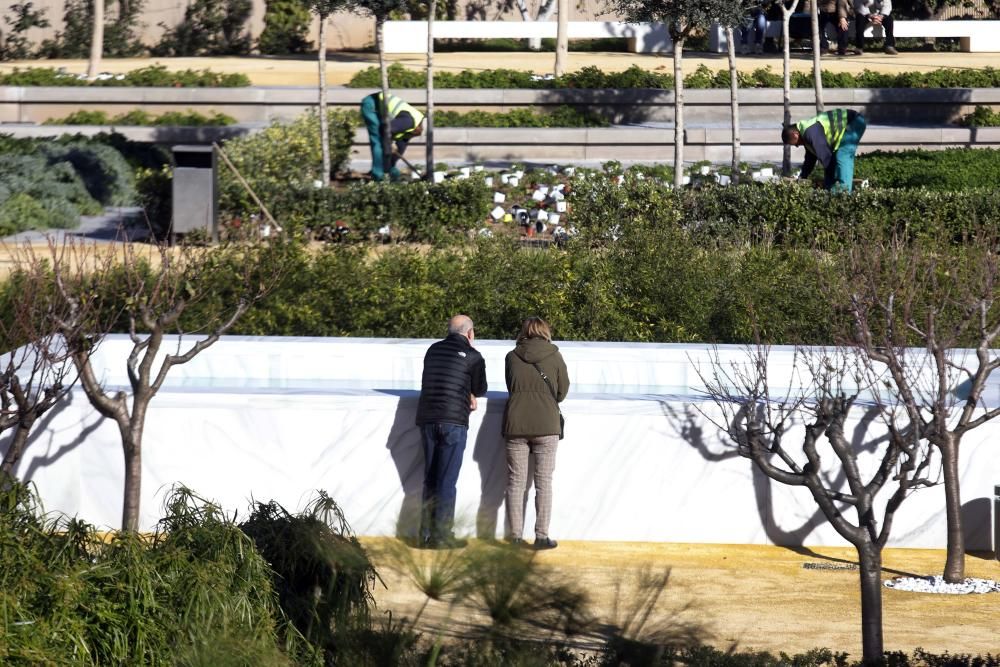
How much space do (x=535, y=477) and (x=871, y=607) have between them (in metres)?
2.57

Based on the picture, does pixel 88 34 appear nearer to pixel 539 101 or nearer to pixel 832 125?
pixel 539 101

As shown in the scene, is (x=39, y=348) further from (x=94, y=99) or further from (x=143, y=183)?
(x=94, y=99)

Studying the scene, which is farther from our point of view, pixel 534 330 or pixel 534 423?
pixel 534 330

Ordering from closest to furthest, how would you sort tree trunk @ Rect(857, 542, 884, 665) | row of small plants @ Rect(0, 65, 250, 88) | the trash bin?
tree trunk @ Rect(857, 542, 884, 665), the trash bin, row of small plants @ Rect(0, 65, 250, 88)

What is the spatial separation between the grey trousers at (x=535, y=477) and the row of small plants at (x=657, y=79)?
1707 cm

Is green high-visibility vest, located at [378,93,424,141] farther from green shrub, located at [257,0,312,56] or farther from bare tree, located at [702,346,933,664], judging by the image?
green shrub, located at [257,0,312,56]

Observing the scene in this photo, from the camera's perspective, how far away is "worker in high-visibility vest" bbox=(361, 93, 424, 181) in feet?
59.6

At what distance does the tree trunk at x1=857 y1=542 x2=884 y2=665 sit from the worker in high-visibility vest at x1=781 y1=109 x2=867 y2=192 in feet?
33.4

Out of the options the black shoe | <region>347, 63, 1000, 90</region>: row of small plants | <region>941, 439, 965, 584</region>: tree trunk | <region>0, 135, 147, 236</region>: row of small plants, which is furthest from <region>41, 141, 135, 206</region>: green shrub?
<region>941, 439, 965, 584</region>: tree trunk

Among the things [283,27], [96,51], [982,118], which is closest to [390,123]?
[982,118]

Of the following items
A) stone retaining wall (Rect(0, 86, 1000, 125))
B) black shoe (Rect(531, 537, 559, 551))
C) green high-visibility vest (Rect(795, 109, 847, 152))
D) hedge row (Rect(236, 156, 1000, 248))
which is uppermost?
stone retaining wall (Rect(0, 86, 1000, 125))

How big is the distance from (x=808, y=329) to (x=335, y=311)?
12.5ft

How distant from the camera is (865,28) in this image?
1282 inches

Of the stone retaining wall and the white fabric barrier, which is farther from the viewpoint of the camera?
the stone retaining wall
